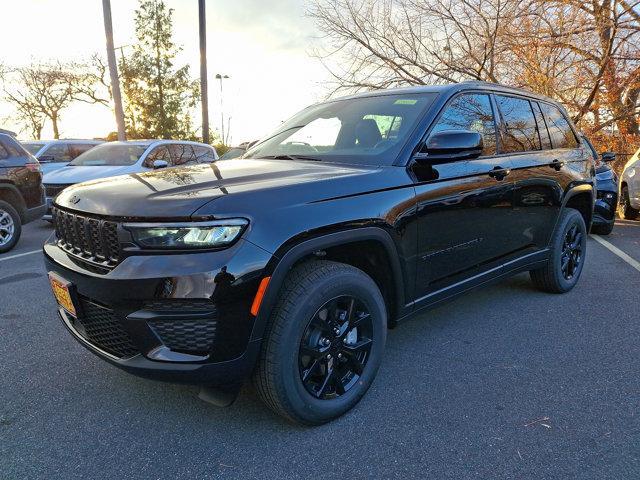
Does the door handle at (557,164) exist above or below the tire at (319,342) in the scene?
above

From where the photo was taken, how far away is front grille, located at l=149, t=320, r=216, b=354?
78.1 inches

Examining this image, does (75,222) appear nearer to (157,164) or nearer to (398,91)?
(398,91)

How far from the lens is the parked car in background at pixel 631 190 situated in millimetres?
8773

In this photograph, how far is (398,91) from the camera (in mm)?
3348

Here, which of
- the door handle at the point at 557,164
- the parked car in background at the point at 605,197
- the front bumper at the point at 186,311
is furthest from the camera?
the parked car in background at the point at 605,197

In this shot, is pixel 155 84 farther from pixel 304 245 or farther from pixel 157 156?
pixel 304 245

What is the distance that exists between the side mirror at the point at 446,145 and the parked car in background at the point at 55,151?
401 inches

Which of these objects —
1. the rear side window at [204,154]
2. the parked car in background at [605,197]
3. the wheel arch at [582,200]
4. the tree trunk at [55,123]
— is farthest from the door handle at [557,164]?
the tree trunk at [55,123]

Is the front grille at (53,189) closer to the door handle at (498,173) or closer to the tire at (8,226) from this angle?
the tire at (8,226)

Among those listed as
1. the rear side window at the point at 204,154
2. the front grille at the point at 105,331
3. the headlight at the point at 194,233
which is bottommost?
the rear side window at the point at 204,154

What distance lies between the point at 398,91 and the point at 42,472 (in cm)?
301

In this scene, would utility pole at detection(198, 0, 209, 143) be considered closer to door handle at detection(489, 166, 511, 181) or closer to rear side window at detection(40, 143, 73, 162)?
rear side window at detection(40, 143, 73, 162)

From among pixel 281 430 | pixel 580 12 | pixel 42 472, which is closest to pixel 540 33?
pixel 580 12

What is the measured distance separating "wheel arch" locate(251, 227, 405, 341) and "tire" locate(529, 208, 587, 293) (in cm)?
217
